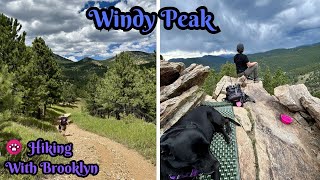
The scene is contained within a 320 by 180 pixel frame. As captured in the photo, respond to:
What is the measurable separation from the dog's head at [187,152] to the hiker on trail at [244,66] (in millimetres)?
4845

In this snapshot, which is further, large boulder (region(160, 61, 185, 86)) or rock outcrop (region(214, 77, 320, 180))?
large boulder (region(160, 61, 185, 86))

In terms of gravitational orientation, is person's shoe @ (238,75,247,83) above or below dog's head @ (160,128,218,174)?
above

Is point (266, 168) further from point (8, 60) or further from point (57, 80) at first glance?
point (57, 80)

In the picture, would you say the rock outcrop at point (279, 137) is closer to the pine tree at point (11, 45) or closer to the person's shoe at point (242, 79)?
the person's shoe at point (242, 79)

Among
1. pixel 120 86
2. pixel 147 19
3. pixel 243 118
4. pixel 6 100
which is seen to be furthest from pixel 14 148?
pixel 120 86

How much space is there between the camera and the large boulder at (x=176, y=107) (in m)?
4.19

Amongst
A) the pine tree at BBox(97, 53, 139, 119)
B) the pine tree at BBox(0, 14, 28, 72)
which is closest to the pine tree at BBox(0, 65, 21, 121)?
the pine tree at BBox(0, 14, 28, 72)

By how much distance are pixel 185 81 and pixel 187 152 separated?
2090 millimetres

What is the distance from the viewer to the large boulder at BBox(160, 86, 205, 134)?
4188 mm

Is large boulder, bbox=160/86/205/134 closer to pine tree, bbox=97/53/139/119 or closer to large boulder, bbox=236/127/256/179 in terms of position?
large boulder, bbox=236/127/256/179

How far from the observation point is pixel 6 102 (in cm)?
571

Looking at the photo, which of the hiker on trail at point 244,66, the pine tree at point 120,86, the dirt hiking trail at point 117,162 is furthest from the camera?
the pine tree at point 120,86

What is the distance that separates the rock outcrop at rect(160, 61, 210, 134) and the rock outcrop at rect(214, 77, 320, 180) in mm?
871

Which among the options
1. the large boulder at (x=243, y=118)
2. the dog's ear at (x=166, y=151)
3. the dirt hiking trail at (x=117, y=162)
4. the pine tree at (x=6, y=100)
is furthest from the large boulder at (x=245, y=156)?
the pine tree at (x=6, y=100)
